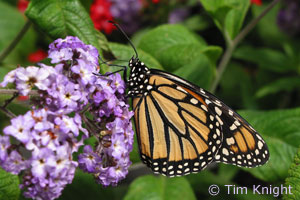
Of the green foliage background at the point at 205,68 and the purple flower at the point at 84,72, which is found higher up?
the green foliage background at the point at 205,68

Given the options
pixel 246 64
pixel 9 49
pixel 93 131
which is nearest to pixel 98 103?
pixel 93 131

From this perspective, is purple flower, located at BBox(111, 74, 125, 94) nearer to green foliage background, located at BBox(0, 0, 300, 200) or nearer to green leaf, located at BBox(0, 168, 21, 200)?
green foliage background, located at BBox(0, 0, 300, 200)

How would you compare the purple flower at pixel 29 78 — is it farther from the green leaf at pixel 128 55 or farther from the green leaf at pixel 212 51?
the green leaf at pixel 212 51

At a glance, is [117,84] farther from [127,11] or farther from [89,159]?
[127,11]

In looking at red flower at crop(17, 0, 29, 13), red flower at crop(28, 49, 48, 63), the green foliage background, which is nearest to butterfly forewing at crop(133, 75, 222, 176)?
the green foliage background

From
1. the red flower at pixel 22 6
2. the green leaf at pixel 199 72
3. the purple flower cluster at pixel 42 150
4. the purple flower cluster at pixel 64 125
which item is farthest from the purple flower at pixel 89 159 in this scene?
the red flower at pixel 22 6

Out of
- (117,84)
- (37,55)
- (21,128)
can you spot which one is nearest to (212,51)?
(117,84)
